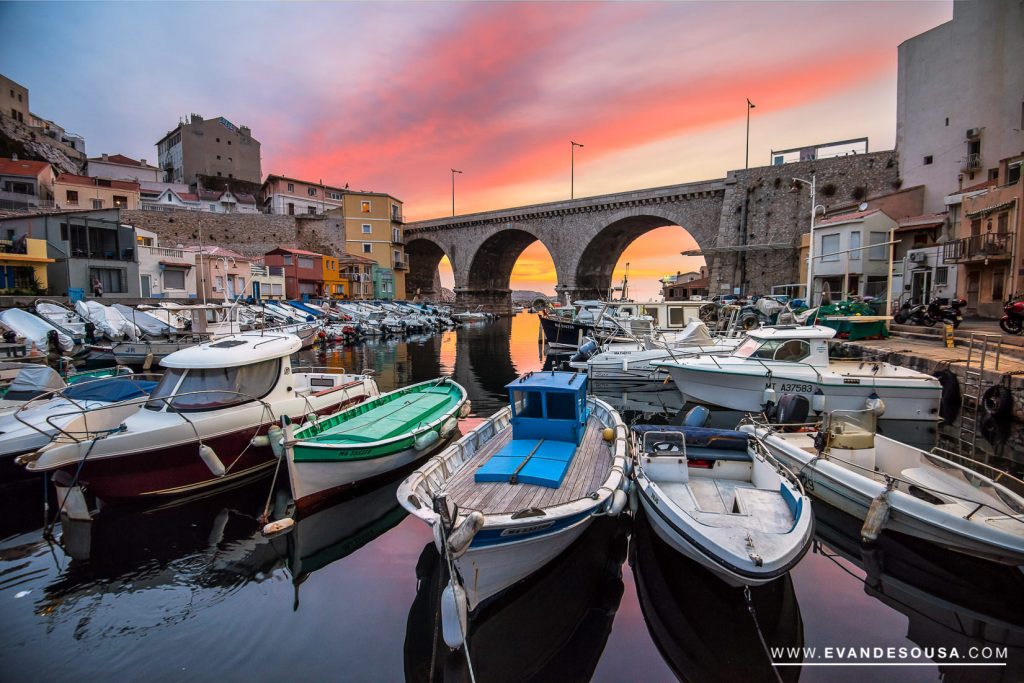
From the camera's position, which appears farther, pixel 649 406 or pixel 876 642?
pixel 649 406

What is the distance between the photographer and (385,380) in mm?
17375

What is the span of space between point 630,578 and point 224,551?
482 centimetres

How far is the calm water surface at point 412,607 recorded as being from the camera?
13.2 ft

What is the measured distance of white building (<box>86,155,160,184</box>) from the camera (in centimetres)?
5447

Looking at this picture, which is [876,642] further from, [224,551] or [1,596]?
[1,596]

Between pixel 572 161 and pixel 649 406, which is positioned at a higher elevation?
pixel 572 161

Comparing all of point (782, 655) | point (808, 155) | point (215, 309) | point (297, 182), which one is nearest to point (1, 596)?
point (782, 655)

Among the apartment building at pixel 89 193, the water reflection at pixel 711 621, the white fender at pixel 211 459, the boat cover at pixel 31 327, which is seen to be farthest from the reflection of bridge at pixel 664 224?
the white fender at pixel 211 459

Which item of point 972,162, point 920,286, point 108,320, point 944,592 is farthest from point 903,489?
point 972,162

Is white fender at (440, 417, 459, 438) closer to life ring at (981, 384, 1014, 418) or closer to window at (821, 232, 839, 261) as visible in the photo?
life ring at (981, 384, 1014, 418)

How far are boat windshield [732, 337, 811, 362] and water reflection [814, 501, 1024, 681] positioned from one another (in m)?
5.84

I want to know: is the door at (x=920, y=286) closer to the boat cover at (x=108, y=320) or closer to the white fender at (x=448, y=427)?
the white fender at (x=448, y=427)

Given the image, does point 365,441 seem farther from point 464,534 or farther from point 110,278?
point 110,278

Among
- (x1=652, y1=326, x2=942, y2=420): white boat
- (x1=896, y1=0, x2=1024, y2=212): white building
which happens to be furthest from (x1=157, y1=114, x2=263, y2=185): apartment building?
(x1=896, y1=0, x2=1024, y2=212): white building
